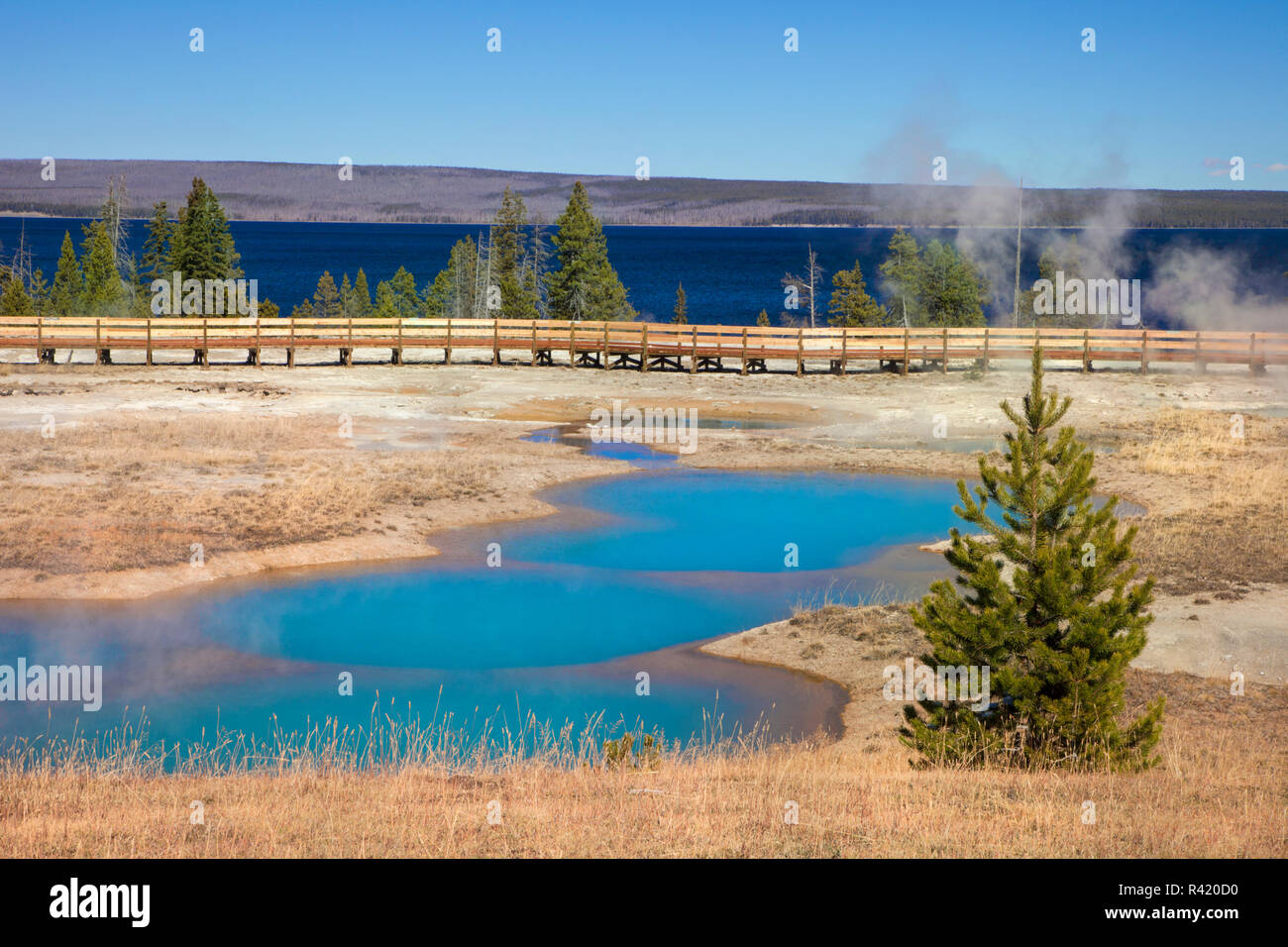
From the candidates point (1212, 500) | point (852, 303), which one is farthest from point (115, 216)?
point (1212, 500)

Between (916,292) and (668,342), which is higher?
(916,292)

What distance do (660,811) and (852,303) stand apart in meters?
73.5

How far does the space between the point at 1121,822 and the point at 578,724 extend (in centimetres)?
690

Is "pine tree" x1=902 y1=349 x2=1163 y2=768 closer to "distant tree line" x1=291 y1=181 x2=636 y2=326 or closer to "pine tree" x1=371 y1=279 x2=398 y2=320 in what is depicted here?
"distant tree line" x1=291 y1=181 x2=636 y2=326

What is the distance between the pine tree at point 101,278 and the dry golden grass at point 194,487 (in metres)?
57.3

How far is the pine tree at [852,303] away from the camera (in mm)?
78875

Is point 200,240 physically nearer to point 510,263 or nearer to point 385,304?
point 510,263

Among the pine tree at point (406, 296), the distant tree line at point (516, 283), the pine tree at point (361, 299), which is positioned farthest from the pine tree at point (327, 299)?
the pine tree at point (406, 296)

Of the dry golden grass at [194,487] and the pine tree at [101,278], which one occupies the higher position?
the pine tree at [101,278]

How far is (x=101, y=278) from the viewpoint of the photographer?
86.9 m

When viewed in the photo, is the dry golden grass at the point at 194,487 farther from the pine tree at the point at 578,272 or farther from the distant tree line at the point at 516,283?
the pine tree at the point at 578,272

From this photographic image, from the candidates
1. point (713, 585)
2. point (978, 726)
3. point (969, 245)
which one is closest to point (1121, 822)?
point (978, 726)

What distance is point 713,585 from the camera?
19609mm
